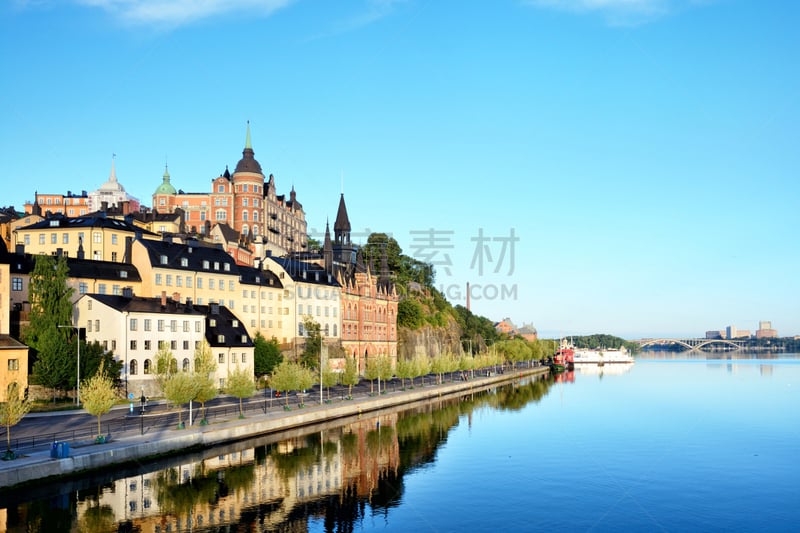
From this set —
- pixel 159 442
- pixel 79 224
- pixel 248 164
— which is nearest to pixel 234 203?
pixel 248 164

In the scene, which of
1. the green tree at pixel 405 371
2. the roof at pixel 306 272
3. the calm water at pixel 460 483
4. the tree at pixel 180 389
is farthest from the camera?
the roof at pixel 306 272

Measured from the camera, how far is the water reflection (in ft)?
124

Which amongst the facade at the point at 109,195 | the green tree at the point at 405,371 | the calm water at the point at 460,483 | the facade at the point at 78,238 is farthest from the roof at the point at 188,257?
the facade at the point at 109,195

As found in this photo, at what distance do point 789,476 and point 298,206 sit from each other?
152473 mm

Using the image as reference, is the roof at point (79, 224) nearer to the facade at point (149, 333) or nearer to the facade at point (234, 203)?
the facade at point (149, 333)

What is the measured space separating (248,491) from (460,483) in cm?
1385

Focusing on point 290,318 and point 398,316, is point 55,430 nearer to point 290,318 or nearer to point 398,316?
point 290,318

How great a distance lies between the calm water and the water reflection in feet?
0.37

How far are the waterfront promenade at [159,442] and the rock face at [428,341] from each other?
58.9m

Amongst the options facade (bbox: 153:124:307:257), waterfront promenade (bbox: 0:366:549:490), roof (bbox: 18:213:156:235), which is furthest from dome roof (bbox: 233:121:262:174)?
waterfront promenade (bbox: 0:366:549:490)

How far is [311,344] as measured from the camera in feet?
347

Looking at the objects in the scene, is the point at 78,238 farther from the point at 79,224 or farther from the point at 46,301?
the point at 46,301

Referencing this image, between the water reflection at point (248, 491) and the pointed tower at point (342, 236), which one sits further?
the pointed tower at point (342, 236)

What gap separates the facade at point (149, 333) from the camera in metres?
76.1
